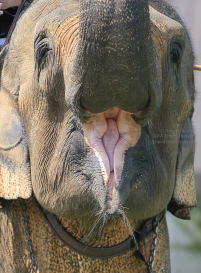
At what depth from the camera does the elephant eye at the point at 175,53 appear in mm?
1590

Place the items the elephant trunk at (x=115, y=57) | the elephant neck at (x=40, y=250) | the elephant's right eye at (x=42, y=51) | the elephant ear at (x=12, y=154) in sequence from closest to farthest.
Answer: the elephant trunk at (x=115, y=57) < the elephant's right eye at (x=42, y=51) < the elephant ear at (x=12, y=154) < the elephant neck at (x=40, y=250)

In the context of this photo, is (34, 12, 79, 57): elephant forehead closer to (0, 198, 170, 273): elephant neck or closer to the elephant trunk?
the elephant trunk

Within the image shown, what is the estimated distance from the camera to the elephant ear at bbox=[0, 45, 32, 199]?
1756mm

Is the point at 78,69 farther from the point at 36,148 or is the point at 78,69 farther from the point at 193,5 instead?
the point at 193,5

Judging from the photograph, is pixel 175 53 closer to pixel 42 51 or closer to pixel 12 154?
pixel 42 51

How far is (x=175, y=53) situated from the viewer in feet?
5.26

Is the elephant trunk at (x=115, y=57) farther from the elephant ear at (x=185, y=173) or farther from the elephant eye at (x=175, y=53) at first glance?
the elephant ear at (x=185, y=173)

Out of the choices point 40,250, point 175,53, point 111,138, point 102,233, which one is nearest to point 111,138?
point 111,138

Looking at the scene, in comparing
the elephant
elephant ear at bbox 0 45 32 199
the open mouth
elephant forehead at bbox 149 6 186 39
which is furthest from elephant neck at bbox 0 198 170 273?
elephant forehead at bbox 149 6 186 39

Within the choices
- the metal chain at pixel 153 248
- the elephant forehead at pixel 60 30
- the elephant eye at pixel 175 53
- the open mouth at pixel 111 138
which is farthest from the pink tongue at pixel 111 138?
the metal chain at pixel 153 248

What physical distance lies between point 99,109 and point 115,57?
0.15 m

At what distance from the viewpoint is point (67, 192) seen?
154 cm

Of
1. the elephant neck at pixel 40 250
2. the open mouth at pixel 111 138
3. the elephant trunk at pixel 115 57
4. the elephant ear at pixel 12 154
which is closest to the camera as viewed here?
the elephant trunk at pixel 115 57

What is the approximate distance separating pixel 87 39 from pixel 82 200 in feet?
1.56
